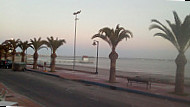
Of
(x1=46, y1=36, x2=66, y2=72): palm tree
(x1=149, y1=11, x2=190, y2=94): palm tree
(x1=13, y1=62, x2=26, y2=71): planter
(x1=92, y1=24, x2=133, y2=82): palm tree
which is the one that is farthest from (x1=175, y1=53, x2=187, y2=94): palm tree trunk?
(x1=13, y1=62, x2=26, y2=71): planter

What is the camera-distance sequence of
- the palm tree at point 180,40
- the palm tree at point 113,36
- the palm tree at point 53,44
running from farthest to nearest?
the palm tree at point 53,44 → the palm tree at point 113,36 → the palm tree at point 180,40

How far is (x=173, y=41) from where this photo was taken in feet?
41.3

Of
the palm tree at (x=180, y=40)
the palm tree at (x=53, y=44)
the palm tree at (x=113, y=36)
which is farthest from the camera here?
the palm tree at (x=53, y=44)

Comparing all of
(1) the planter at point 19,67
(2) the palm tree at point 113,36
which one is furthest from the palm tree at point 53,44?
(2) the palm tree at point 113,36

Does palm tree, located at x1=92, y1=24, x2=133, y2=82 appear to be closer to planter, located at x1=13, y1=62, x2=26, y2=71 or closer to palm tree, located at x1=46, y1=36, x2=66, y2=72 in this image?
palm tree, located at x1=46, y1=36, x2=66, y2=72

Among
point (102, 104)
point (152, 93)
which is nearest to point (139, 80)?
point (152, 93)

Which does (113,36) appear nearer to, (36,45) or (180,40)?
(180,40)

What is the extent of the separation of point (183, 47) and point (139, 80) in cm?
412

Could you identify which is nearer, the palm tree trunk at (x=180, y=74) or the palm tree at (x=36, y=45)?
the palm tree trunk at (x=180, y=74)

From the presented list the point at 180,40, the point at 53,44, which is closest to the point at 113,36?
the point at 180,40

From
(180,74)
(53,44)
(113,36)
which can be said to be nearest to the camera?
(180,74)

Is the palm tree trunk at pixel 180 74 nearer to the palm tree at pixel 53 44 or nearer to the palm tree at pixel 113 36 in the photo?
the palm tree at pixel 113 36

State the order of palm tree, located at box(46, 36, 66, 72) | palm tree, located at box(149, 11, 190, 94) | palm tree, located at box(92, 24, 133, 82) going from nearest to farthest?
palm tree, located at box(149, 11, 190, 94), palm tree, located at box(92, 24, 133, 82), palm tree, located at box(46, 36, 66, 72)

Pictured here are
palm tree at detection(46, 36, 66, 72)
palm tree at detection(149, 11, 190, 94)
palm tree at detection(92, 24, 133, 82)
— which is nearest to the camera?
palm tree at detection(149, 11, 190, 94)
